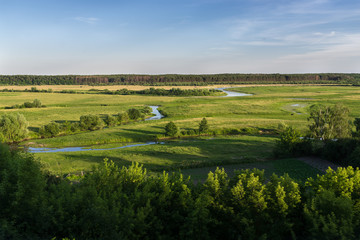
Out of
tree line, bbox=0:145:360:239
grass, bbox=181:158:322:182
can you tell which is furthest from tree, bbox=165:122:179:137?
tree line, bbox=0:145:360:239

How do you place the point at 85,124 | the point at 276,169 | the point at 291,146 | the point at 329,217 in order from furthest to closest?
the point at 85,124, the point at 291,146, the point at 276,169, the point at 329,217

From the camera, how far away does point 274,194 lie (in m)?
20.4

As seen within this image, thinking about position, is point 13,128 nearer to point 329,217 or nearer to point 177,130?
point 177,130

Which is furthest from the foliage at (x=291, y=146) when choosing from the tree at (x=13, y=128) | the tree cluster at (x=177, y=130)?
the tree at (x=13, y=128)

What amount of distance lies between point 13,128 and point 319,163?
197 ft

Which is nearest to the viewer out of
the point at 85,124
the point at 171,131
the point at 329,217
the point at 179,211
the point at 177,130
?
the point at 329,217

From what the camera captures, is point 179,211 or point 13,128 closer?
point 179,211

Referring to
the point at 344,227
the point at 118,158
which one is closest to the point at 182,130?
the point at 118,158

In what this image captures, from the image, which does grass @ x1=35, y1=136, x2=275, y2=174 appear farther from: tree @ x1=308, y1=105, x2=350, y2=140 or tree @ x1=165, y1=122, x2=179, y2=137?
tree @ x1=308, y1=105, x2=350, y2=140

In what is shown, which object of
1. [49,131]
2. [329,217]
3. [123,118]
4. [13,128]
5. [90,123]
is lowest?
[49,131]

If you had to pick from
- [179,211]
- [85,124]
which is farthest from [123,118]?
[179,211]

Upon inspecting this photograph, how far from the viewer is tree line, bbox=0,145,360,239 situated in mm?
16500

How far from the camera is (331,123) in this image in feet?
172

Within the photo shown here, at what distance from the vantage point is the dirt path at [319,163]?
39.9 meters
